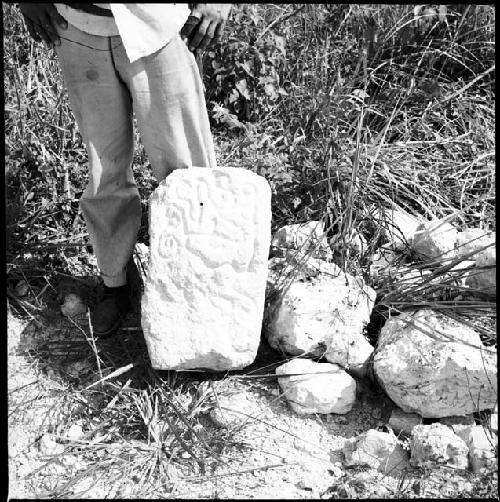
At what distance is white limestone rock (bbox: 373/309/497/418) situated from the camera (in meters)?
2.65

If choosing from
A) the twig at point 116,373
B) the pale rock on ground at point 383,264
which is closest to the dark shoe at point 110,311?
the twig at point 116,373

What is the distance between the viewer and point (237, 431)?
2.72 meters

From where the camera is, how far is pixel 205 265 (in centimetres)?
267

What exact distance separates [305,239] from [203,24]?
3.54 ft

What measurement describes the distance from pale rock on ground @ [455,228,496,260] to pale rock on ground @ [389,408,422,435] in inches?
25.9

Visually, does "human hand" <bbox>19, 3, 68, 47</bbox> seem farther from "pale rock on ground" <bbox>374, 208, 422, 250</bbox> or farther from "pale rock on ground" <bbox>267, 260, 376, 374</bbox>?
"pale rock on ground" <bbox>374, 208, 422, 250</bbox>

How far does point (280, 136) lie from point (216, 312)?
1.32m

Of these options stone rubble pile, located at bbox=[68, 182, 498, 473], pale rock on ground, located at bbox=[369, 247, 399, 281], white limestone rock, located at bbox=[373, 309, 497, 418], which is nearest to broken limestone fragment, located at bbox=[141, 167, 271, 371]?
stone rubble pile, located at bbox=[68, 182, 498, 473]

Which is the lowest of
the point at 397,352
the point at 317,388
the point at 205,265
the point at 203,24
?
the point at 317,388

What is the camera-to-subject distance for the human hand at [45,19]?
2422 millimetres

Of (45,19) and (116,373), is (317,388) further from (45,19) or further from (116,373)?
(45,19)

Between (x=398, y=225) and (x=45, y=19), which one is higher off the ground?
(x=45, y=19)

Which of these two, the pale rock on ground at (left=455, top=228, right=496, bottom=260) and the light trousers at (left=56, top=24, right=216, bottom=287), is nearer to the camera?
the light trousers at (left=56, top=24, right=216, bottom=287)

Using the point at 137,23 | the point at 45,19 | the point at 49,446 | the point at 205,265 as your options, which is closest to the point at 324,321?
the point at 205,265
